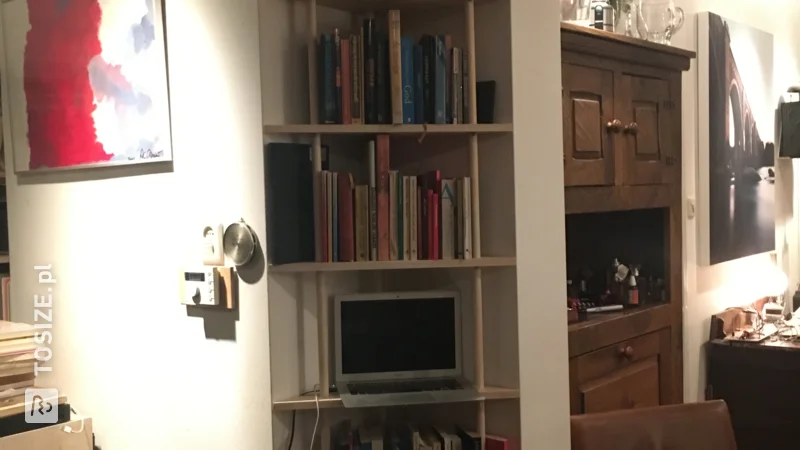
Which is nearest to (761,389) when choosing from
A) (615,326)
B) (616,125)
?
(615,326)

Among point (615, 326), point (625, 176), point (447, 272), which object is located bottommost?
point (615, 326)

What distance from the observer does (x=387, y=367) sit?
6.32 ft

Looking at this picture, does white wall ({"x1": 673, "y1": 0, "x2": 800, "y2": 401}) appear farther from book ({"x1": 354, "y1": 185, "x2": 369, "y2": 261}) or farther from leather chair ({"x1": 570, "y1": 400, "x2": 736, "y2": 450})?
book ({"x1": 354, "y1": 185, "x2": 369, "y2": 261})

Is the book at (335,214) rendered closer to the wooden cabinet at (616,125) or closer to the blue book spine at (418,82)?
the blue book spine at (418,82)

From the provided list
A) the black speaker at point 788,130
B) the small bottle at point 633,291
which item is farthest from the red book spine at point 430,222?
the black speaker at point 788,130

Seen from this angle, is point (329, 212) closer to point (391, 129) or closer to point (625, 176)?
point (391, 129)

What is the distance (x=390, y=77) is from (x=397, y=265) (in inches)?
18.4

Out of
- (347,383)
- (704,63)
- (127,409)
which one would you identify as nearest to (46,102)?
(127,409)

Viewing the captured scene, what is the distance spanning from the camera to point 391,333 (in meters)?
1.92

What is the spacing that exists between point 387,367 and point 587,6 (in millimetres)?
1424

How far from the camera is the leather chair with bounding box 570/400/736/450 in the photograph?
2.10 m

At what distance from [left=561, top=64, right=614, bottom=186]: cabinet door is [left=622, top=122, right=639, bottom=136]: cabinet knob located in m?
0.09

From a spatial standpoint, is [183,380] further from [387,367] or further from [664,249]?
[664,249]

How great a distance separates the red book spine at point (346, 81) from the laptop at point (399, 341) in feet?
1.49
